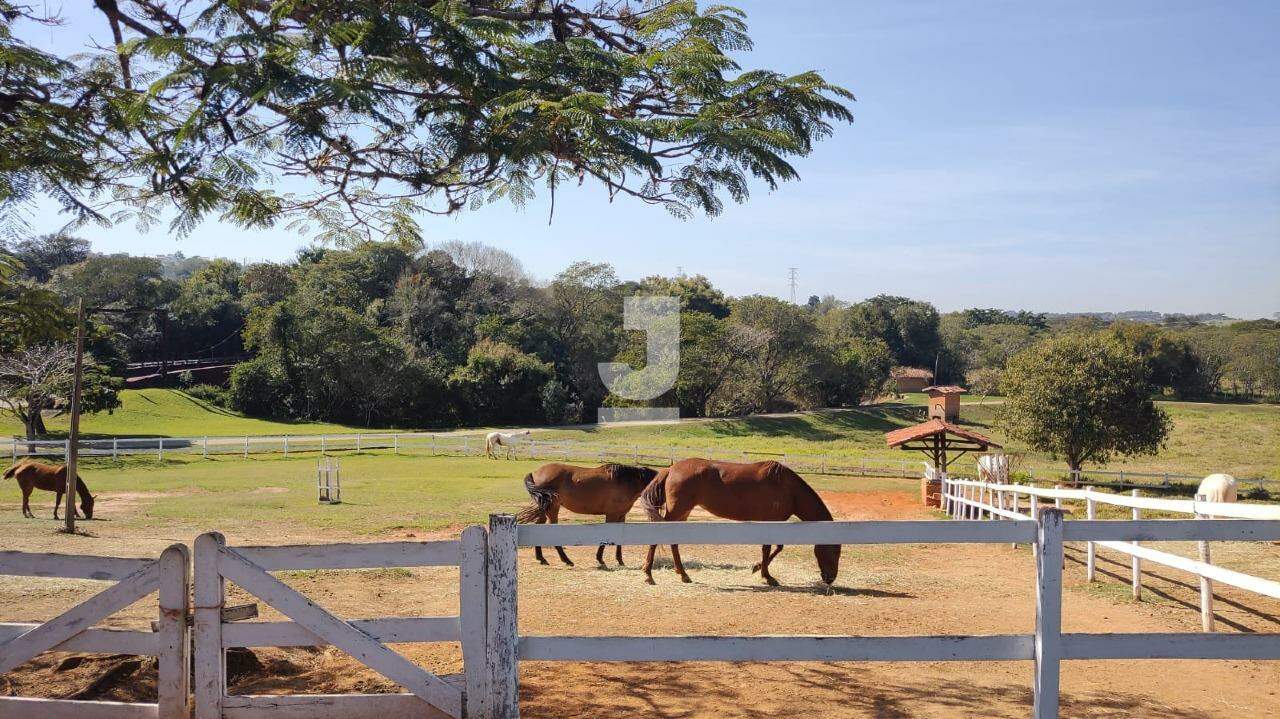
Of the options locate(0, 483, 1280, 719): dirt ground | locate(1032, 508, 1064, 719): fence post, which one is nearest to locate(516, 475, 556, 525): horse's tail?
locate(0, 483, 1280, 719): dirt ground

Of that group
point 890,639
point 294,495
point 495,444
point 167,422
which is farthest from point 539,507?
point 167,422

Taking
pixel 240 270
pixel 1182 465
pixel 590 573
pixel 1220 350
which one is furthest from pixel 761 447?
pixel 1220 350

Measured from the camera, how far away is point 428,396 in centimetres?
5006

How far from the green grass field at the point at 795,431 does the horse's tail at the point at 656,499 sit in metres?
22.9

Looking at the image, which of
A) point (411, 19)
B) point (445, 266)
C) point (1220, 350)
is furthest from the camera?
point (1220, 350)

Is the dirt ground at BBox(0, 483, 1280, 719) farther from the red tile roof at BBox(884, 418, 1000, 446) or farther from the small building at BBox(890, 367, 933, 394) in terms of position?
the small building at BBox(890, 367, 933, 394)

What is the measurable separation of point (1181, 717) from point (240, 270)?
73.3m

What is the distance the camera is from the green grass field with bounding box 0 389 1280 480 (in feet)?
128

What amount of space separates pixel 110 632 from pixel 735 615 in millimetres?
5215

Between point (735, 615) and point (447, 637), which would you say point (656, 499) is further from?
point (447, 637)

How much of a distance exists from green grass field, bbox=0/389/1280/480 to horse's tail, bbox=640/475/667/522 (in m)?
22.9

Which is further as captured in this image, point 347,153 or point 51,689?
point 347,153

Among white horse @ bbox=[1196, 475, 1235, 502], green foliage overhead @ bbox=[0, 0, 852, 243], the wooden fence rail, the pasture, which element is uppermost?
green foliage overhead @ bbox=[0, 0, 852, 243]

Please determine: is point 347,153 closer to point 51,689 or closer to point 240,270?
point 51,689
